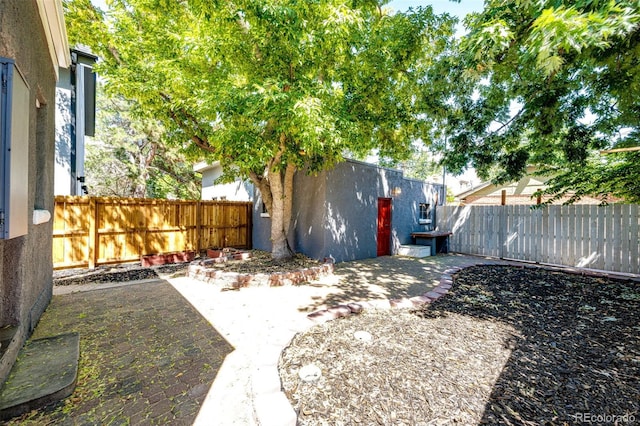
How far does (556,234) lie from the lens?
7484 mm

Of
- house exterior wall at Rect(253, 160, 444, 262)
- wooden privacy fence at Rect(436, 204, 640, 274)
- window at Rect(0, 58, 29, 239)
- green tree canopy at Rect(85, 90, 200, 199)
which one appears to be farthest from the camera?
green tree canopy at Rect(85, 90, 200, 199)

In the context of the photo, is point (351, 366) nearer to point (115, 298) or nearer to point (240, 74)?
point (115, 298)

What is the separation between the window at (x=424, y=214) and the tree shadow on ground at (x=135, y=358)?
9.11 m

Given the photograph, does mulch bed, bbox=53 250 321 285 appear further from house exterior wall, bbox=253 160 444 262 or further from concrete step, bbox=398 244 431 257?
concrete step, bbox=398 244 431 257

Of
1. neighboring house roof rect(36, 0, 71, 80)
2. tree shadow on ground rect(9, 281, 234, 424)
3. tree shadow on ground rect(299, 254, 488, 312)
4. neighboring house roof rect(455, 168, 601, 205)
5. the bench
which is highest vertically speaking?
neighboring house roof rect(36, 0, 71, 80)

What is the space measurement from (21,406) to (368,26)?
8110 mm

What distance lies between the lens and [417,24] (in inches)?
245

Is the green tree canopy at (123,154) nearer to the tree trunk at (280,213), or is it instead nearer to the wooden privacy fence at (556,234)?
the tree trunk at (280,213)

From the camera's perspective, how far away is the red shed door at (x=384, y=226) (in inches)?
363

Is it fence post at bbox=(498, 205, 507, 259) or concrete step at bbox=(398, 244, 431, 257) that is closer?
fence post at bbox=(498, 205, 507, 259)

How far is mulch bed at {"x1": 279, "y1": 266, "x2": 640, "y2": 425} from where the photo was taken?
1.97 metres

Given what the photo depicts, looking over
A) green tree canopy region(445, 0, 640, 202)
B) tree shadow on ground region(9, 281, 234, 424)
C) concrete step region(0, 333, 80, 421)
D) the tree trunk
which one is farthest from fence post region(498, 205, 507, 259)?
concrete step region(0, 333, 80, 421)

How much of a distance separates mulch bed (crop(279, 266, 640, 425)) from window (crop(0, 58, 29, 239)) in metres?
2.41

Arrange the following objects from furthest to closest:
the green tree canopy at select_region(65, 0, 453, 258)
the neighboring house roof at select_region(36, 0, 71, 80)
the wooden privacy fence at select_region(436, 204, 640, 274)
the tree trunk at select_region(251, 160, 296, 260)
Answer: the tree trunk at select_region(251, 160, 296, 260) < the wooden privacy fence at select_region(436, 204, 640, 274) < the green tree canopy at select_region(65, 0, 453, 258) < the neighboring house roof at select_region(36, 0, 71, 80)
